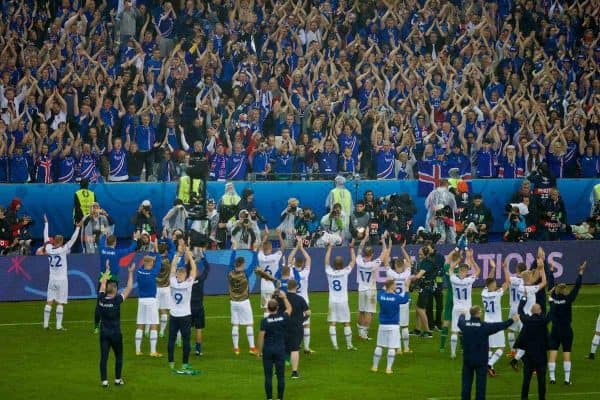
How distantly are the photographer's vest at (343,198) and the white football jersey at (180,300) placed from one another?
11.2 metres

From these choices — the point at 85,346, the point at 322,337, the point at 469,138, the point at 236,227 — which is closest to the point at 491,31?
the point at 469,138

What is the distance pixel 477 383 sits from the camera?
75.2 ft

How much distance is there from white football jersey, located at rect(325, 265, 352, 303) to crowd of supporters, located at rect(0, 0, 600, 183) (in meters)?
8.79

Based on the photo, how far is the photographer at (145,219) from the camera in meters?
35.2

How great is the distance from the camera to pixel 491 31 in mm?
44438

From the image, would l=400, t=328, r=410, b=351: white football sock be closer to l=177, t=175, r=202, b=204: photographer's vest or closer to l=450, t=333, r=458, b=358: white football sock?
l=450, t=333, r=458, b=358: white football sock

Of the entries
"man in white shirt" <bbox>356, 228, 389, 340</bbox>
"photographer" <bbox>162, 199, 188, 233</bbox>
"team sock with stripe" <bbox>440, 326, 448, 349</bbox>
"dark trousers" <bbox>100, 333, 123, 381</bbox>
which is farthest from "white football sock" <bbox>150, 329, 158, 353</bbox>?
"photographer" <bbox>162, 199, 188, 233</bbox>

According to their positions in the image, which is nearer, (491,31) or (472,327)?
(472,327)

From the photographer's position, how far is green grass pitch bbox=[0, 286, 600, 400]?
25.2 meters

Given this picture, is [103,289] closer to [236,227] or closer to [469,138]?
[236,227]

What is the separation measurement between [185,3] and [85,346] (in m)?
15.1

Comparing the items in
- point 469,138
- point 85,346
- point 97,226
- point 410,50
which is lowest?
point 85,346

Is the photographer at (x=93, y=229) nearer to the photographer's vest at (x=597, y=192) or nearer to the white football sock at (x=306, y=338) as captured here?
the white football sock at (x=306, y=338)

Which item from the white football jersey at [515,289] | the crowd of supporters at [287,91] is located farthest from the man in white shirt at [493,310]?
the crowd of supporters at [287,91]
